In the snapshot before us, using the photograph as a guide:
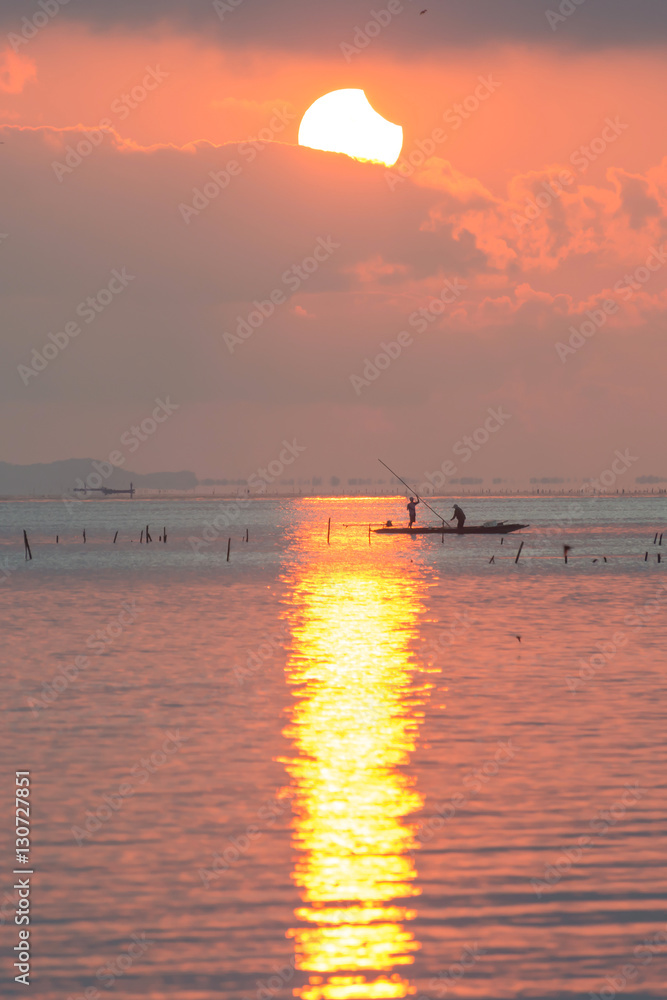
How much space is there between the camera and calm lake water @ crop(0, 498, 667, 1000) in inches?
365

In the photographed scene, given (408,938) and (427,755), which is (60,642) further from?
(408,938)

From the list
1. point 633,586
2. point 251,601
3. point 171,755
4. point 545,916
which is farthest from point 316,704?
point 633,586

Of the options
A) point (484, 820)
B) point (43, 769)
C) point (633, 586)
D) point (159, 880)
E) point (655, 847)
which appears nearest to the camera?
point (159, 880)

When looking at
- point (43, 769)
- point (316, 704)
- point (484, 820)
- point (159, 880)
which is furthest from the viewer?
point (316, 704)

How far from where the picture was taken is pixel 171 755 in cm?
1691

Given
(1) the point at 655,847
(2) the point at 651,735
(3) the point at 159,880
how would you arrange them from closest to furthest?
1. (3) the point at 159,880
2. (1) the point at 655,847
3. (2) the point at 651,735

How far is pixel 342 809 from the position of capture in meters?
13.7

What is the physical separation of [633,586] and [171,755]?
3500 cm

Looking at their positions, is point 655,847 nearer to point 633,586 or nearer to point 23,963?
point 23,963

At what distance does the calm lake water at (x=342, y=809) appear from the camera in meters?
9.27

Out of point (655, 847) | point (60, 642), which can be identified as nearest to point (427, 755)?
point (655, 847)

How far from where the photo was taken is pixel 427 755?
16.7 m

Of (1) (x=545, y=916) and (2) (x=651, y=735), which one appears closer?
(1) (x=545, y=916)

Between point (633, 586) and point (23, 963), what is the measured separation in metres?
42.1
